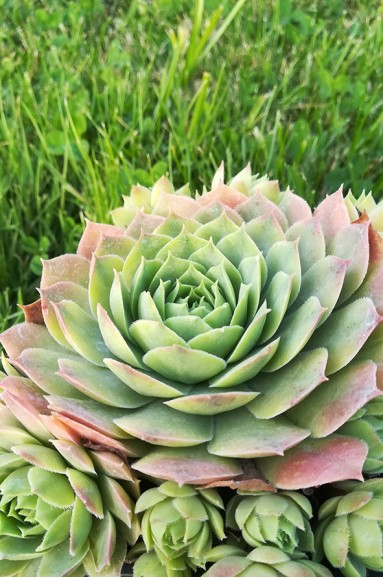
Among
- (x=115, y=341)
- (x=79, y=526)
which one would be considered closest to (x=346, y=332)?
(x=115, y=341)

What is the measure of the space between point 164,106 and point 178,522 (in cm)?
128

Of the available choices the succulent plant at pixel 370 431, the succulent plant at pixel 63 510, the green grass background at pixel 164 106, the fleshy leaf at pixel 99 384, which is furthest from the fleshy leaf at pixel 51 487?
the green grass background at pixel 164 106

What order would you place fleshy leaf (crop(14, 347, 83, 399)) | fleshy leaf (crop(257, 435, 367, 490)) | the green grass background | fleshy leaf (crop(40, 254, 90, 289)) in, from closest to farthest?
fleshy leaf (crop(257, 435, 367, 490)) < fleshy leaf (crop(14, 347, 83, 399)) < fleshy leaf (crop(40, 254, 90, 289)) < the green grass background

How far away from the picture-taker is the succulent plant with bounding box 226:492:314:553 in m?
0.75

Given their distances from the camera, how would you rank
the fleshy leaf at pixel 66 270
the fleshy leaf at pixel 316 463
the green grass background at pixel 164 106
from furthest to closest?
the green grass background at pixel 164 106
the fleshy leaf at pixel 66 270
the fleshy leaf at pixel 316 463

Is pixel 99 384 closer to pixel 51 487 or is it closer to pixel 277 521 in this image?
pixel 51 487

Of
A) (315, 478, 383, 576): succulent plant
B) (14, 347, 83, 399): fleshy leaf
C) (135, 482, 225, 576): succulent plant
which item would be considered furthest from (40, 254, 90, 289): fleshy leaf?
(315, 478, 383, 576): succulent plant

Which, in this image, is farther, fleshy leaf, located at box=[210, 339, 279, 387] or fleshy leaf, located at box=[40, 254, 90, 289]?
fleshy leaf, located at box=[40, 254, 90, 289]

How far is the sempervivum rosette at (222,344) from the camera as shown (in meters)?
0.77

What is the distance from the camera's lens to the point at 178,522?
754mm

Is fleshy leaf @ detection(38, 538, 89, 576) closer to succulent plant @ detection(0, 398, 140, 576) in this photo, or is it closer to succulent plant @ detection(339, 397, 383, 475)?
succulent plant @ detection(0, 398, 140, 576)

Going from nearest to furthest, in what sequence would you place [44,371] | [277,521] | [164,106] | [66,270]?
1. [277,521]
2. [44,371]
3. [66,270]
4. [164,106]

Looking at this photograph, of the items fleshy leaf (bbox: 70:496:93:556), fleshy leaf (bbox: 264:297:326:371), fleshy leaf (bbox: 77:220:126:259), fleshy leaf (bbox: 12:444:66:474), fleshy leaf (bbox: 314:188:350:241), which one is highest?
fleshy leaf (bbox: 314:188:350:241)

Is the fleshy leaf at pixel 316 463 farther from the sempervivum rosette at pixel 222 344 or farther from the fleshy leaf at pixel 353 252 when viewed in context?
the fleshy leaf at pixel 353 252
